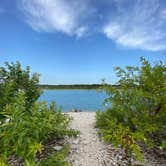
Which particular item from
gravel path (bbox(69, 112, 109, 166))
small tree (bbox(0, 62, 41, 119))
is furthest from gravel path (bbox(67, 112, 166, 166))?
small tree (bbox(0, 62, 41, 119))

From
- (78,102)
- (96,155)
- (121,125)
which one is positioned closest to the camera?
(121,125)

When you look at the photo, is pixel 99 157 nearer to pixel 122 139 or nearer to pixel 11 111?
pixel 122 139

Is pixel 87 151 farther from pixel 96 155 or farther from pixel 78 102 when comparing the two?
pixel 78 102

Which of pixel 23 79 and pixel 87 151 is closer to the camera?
pixel 87 151

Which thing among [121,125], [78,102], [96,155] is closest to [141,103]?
[121,125]

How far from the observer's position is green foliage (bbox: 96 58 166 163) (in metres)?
3.59

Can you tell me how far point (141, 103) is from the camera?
13.3 ft

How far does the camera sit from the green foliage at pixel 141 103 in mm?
3590

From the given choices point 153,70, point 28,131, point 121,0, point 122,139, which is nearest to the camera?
point 28,131

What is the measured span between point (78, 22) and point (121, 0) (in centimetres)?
251

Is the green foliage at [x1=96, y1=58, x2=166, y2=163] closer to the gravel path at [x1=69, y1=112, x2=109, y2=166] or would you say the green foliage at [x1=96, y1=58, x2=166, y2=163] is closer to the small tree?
the gravel path at [x1=69, y1=112, x2=109, y2=166]

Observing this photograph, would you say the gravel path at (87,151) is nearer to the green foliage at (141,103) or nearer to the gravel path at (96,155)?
the gravel path at (96,155)

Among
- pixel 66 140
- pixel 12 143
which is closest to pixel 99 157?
pixel 66 140

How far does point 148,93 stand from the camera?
3.67m
